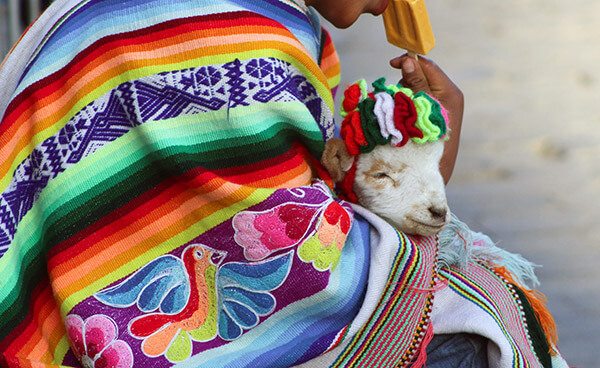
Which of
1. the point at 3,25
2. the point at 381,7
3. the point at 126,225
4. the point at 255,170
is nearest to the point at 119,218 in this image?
the point at 126,225

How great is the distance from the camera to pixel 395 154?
2078 mm

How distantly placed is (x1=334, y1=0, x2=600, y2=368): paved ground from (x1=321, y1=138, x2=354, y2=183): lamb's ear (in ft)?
6.88

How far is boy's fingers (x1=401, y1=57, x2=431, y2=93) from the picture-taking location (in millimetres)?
2258

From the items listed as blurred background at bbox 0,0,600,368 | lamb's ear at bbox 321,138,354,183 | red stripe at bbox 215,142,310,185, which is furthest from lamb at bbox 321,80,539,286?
blurred background at bbox 0,0,600,368

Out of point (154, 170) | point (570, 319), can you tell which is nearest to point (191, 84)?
point (154, 170)

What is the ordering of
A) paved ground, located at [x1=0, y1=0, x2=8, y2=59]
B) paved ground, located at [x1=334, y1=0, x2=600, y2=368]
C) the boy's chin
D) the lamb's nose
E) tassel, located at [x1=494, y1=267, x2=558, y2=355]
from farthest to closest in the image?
paved ground, located at [x1=0, y1=0, x2=8, y2=59]
paved ground, located at [x1=334, y1=0, x2=600, y2=368]
tassel, located at [x1=494, y1=267, x2=558, y2=355]
the boy's chin
the lamb's nose

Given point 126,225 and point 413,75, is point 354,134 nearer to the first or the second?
point 413,75

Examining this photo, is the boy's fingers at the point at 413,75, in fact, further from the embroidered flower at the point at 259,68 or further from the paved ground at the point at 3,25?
the paved ground at the point at 3,25

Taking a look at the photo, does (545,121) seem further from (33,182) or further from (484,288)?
(33,182)

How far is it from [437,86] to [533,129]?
11.3 ft

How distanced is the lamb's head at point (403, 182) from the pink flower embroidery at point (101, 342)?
1.73ft

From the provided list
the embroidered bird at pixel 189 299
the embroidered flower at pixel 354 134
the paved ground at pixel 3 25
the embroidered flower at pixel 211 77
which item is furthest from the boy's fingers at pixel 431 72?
the paved ground at pixel 3 25

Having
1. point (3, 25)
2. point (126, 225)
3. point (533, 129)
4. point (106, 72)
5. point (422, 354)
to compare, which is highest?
point (106, 72)

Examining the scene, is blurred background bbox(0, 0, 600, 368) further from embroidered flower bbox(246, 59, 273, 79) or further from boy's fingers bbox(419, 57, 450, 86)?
embroidered flower bbox(246, 59, 273, 79)
